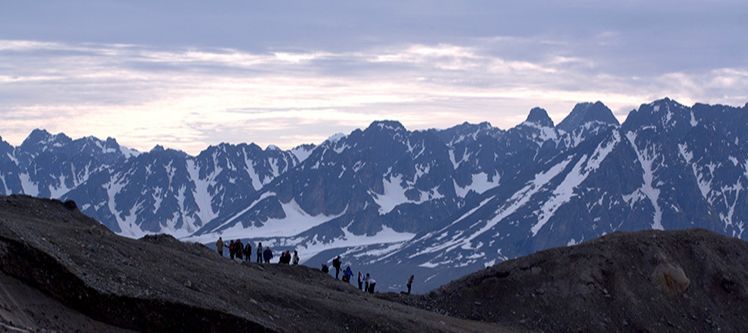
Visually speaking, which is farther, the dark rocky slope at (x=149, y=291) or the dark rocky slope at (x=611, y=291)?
the dark rocky slope at (x=611, y=291)

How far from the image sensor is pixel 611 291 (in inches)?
2534

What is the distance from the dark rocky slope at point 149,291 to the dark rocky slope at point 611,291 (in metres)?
4.14

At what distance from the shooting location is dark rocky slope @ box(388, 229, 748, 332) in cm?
6244

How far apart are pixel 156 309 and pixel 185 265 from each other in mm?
10229

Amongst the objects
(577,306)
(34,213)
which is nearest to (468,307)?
(577,306)

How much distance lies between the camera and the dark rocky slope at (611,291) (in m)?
62.4

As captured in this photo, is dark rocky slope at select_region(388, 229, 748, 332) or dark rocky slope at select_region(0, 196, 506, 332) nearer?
dark rocky slope at select_region(0, 196, 506, 332)

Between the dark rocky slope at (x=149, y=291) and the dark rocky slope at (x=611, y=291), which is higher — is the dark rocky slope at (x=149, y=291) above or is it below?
above

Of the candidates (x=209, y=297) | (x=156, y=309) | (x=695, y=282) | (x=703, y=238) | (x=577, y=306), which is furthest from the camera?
(x=703, y=238)

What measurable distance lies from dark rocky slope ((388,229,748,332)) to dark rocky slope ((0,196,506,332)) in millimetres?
4138

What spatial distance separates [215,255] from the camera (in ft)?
211

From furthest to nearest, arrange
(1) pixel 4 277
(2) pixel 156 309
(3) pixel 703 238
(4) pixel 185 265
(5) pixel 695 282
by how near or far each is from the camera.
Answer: (3) pixel 703 238 → (5) pixel 695 282 → (4) pixel 185 265 → (2) pixel 156 309 → (1) pixel 4 277

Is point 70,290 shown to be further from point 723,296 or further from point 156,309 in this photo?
point 723,296

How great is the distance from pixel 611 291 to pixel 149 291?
30160 millimetres
